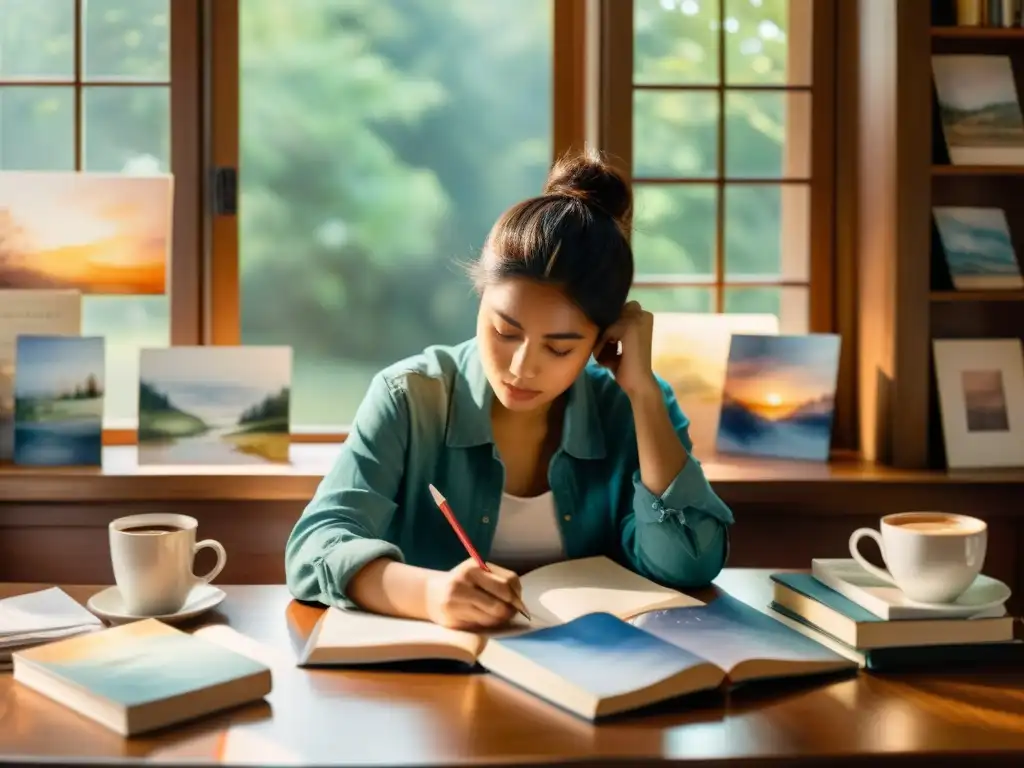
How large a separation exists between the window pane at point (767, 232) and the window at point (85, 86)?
140 cm

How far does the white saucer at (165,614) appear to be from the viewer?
1517 millimetres

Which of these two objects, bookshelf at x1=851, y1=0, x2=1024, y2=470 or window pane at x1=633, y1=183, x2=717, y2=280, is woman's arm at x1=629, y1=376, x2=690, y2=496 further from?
window pane at x1=633, y1=183, x2=717, y2=280

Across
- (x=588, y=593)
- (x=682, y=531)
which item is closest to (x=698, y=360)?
(x=682, y=531)

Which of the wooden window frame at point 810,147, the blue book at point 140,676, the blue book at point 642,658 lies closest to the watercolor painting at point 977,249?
the wooden window frame at point 810,147

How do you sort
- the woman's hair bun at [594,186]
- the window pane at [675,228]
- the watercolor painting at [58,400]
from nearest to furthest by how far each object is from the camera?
the woman's hair bun at [594,186]
the watercolor painting at [58,400]
the window pane at [675,228]

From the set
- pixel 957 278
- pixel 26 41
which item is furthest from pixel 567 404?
pixel 26 41

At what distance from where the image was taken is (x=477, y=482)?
195 cm

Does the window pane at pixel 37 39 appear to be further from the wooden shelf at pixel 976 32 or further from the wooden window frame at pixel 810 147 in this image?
the wooden shelf at pixel 976 32

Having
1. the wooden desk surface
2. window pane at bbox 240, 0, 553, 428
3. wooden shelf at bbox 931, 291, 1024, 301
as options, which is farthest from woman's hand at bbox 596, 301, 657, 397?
window pane at bbox 240, 0, 553, 428

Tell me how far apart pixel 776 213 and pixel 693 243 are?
22 cm

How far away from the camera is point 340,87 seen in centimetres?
428

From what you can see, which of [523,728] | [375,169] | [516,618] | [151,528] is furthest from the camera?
[375,169]

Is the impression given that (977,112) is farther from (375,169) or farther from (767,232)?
(375,169)

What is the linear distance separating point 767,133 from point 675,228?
13.0 inches
